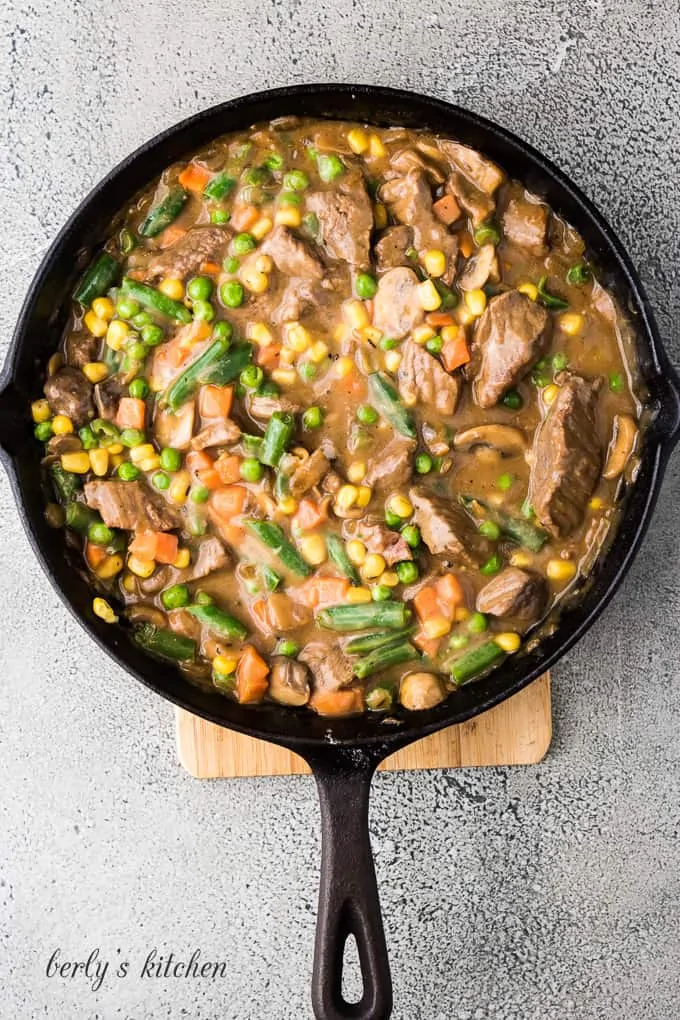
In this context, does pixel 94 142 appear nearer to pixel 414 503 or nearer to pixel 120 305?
pixel 120 305

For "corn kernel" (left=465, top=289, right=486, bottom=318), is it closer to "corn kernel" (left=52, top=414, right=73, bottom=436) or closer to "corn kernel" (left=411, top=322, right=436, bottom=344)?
"corn kernel" (left=411, top=322, right=436, bottom=344)

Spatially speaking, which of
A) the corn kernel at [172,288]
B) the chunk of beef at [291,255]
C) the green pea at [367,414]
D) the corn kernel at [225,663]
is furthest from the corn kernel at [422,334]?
the corn kernel at [225,663]

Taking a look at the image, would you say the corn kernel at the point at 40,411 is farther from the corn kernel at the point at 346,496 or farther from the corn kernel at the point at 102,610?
the corn kernel at the point at 346,496

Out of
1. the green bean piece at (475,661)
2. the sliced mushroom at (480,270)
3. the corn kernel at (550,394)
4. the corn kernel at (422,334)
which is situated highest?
the sliced mushroom at (480,270)

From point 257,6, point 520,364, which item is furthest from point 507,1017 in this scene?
point 257,6

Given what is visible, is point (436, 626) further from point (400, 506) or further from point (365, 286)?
point (365, 286)

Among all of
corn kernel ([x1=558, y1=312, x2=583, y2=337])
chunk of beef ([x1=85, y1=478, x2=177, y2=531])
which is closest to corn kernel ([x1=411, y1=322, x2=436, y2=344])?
corn kernel ([x1=558, y1=312, x2=583, y2=337])
